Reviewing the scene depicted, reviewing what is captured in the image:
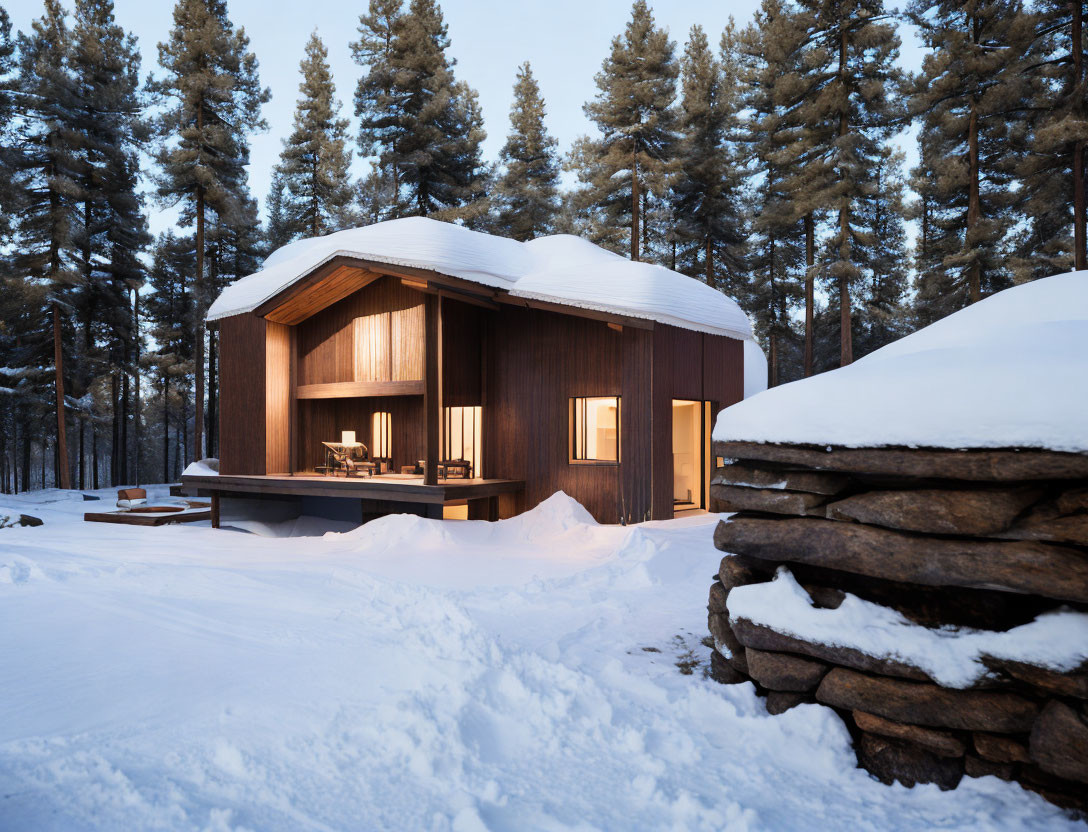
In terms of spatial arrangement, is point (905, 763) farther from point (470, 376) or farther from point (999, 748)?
point (470, 376)

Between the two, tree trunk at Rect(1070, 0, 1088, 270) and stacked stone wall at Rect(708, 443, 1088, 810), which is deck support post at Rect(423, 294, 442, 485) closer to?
stacked stone wall at Rect(708, 443, 1088, 810)

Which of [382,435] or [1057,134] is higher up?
[1057,134]

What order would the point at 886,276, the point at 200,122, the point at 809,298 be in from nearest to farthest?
the point at 809,298 < the point at 200,122 < the point at 886,276

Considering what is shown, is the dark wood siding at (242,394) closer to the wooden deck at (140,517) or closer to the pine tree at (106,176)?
the wooden deck at (140,517)

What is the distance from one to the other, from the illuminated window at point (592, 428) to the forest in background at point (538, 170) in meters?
9.94

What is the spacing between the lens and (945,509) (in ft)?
9.52

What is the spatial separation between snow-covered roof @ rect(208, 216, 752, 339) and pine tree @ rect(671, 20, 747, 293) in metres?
11.2

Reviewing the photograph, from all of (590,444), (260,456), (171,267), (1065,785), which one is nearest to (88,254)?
(171,267)

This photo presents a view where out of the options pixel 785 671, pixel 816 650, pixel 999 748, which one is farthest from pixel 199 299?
pixel 999 748

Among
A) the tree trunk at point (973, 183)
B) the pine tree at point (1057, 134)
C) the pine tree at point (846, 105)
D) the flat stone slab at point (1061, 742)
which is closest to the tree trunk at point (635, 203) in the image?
the pine tree at point (846, 105)

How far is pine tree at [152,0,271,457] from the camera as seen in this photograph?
21109mm

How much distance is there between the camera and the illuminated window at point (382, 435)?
46.9 feet

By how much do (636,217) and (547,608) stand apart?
17177 mm

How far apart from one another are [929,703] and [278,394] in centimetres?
1382
